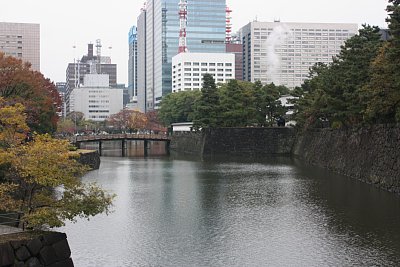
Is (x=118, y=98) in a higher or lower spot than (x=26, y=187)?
higher

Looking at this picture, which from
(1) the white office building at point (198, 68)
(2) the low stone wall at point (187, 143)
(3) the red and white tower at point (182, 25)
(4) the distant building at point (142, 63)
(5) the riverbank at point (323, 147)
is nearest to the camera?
(5) the riverbank at point (323, 147)

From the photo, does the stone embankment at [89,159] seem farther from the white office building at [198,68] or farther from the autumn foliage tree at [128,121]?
the white office building at [198,68]

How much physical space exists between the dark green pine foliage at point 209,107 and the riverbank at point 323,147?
1.18 meters

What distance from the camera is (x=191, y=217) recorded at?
21.9 m

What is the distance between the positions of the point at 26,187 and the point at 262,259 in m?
7.45

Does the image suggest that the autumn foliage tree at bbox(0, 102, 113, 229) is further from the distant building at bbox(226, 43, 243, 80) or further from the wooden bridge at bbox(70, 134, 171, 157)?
the distant building at bbox(226, 43, 243, 80)

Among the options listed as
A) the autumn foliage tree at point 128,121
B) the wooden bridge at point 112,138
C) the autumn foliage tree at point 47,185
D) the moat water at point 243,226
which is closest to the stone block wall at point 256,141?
the wooden bridge at point 112,138

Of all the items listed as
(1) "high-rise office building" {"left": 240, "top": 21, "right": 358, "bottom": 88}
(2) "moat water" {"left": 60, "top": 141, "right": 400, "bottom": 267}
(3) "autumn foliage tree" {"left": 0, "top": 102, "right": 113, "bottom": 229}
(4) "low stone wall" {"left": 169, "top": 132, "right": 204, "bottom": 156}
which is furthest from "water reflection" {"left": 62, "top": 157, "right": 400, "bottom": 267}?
(1) "high-rise office building" {"left": 240, "top": 21, "right": 358, "bottom": 88}

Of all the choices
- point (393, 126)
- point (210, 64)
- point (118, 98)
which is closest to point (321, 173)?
point (393, 126)

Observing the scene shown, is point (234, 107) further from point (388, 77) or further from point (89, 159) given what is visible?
point (388, 77)

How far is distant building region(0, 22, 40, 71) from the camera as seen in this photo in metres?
154

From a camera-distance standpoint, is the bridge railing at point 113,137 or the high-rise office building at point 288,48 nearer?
the bridge railing at point 113,137

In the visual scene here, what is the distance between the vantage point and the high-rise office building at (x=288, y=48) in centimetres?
17025

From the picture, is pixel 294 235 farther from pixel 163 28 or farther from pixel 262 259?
pixel 163 28
